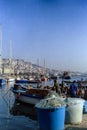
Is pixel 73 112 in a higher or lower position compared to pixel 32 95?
lower

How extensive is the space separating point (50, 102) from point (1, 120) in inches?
321

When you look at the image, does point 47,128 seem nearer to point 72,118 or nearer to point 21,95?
point 72,118

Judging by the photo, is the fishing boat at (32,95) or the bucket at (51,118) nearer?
the bucket at (51,118)

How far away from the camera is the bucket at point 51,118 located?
13289 millimetres

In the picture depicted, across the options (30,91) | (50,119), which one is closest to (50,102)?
(50,119)

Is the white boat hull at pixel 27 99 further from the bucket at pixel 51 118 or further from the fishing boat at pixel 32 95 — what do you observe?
A: the bucket at pixel 51 118

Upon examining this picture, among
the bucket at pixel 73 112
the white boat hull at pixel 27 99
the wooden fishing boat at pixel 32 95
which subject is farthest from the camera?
the white boat hull at pixel 27 99

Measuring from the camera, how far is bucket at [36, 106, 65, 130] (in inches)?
523

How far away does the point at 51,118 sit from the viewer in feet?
43.8

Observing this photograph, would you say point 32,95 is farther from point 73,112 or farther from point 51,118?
point 51,118

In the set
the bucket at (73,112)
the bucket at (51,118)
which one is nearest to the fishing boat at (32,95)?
the bucket at (73,112)

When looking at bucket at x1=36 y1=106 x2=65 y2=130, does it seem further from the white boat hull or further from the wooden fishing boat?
the white boat hull

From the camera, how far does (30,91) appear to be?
96.5 feet

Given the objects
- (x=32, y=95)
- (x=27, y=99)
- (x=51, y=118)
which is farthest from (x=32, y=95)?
(x=51, y=118)
